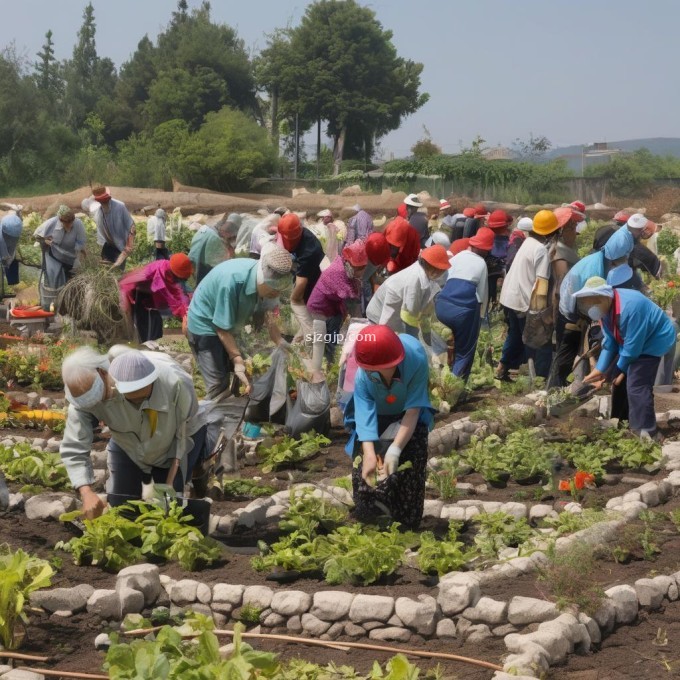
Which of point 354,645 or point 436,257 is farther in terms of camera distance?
point 436,257

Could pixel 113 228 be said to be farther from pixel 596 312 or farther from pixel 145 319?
pixel 596 312

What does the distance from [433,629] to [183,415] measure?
1.74m

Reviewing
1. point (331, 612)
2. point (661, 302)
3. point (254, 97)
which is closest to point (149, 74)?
point (254, 97)

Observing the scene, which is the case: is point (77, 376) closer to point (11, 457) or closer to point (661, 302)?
point (11, 457)

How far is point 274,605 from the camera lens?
570 cm

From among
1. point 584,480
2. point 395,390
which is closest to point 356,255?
point 584,480

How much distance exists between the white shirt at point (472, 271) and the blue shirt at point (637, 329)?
7.42 feet

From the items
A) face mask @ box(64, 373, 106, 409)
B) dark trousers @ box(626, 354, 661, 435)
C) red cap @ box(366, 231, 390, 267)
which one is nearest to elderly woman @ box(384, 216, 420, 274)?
red cap @ box(366, 231, 390, 267)

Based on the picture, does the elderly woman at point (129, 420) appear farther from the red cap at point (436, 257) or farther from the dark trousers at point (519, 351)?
the dark trousers at point (519, 351)

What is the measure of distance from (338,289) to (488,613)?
4.98 meters

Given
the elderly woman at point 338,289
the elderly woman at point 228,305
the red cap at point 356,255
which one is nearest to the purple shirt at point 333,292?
the elderly woman at point 338,289

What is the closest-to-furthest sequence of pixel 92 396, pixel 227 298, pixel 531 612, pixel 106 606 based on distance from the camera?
pixel 531 612 → pixel 106 606 → pixel 92 396 → pixel 227 298

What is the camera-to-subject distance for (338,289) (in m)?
10.1

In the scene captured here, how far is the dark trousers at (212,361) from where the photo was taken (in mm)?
8461
